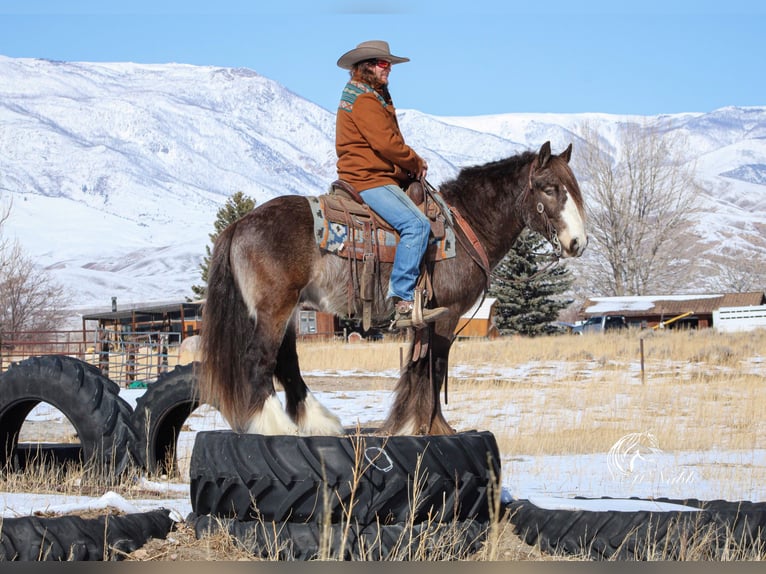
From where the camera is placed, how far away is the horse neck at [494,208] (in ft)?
25.1

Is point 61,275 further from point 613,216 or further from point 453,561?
point 453,561

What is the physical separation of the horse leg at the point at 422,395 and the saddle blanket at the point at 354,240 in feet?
1.97

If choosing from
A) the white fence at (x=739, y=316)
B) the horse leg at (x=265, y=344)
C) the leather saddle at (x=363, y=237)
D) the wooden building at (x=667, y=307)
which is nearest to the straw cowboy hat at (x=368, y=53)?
the leather saddle at (x=363, y=237)

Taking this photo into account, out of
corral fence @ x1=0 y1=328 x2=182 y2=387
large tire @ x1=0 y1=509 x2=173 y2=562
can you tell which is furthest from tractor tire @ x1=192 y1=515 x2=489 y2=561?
corral fence @ x1=0 y1=328 x2=182 y2=387

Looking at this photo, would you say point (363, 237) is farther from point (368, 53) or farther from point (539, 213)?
point (539, 213)

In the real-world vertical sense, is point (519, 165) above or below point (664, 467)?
above

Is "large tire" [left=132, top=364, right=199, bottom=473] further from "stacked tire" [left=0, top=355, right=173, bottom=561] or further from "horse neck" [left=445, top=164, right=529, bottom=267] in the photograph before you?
"horse neck" [left=445, top=164, right=529, bottom=267]

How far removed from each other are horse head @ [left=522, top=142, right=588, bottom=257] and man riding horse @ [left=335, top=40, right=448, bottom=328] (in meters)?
1.03

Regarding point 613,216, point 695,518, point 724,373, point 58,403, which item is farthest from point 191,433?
point 613,216

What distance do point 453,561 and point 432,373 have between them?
209cm

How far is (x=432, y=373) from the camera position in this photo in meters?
6.90

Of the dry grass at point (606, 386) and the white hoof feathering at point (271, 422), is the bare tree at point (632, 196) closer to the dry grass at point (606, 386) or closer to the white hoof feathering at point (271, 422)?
the dry grass at point (606, 386)

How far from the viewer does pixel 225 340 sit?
6734 millimetres

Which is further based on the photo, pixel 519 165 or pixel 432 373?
pixel 519 165
